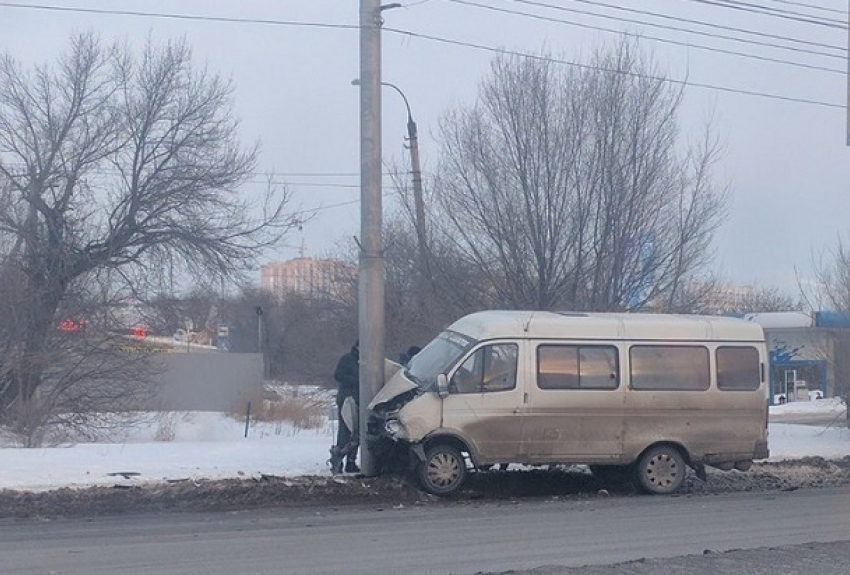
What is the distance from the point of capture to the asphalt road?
1058cm

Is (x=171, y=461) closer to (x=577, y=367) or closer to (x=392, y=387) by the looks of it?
(x=392, y=387)

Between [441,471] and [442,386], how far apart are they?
1.10m

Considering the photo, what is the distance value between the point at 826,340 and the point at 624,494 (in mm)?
10843

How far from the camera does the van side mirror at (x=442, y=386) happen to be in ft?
51.0

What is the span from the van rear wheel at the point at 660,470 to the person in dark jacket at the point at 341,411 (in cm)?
389

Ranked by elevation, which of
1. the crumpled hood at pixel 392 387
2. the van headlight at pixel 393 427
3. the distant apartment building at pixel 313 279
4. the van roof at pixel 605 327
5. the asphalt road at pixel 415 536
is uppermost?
the distant apartment building at pixel 313 279

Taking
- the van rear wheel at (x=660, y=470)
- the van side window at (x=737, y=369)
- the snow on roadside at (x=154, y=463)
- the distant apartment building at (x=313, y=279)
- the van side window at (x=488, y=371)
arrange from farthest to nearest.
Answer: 1. the distant apartment building at (x=313, y=279)
2. the van side window at (x=737, y=369)
3. the van rear wheel at (x=660, y=470)
4. the van side window at (x=488, y=371)
5. the snow on roadside at (x=154, y=463)

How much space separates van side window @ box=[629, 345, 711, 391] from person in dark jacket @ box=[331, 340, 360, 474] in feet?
12.8

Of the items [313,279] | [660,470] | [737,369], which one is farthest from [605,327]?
[313,279]

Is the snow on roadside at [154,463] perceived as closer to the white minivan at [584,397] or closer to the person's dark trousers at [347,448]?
the person's dark trousers at [347,448]

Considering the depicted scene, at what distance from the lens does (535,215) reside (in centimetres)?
2522

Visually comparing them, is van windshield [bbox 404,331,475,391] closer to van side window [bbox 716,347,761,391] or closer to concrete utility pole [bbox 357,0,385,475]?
concrete utility pole [bbox 357,0,385,475]

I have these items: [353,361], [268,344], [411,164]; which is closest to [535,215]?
[411,164]

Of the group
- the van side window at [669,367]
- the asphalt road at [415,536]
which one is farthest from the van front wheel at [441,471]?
the van side window at [669,367]
